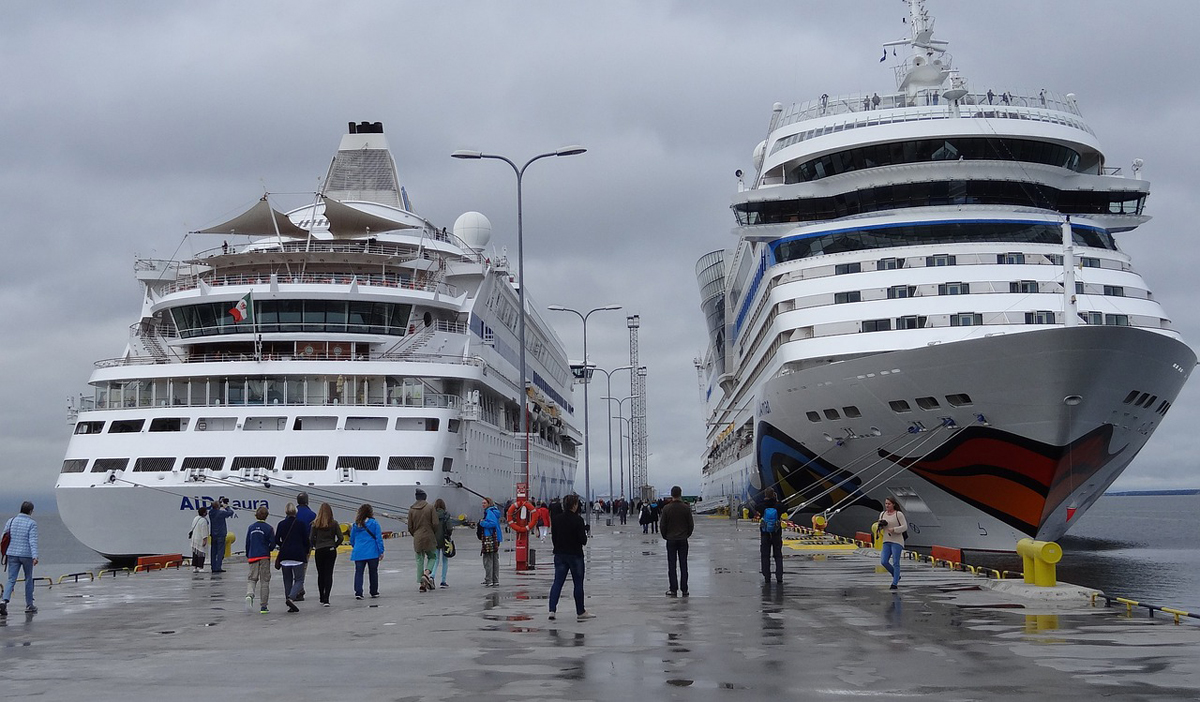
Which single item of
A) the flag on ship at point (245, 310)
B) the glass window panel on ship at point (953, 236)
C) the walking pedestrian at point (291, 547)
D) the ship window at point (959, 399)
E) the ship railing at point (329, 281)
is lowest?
the walking pedestrian at point (291, 547)

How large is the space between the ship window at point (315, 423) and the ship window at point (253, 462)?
1.45 m

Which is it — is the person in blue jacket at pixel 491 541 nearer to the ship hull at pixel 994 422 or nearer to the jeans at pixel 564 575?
the jeans at pixel 564 575

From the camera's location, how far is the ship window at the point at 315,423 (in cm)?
3628

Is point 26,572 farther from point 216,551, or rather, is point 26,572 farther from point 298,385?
point 298,385

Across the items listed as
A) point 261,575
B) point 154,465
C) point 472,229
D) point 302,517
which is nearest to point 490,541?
point 302,517

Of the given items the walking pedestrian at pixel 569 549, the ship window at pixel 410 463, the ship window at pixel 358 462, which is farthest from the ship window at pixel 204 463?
the walking pedestrian at pixel 569 549

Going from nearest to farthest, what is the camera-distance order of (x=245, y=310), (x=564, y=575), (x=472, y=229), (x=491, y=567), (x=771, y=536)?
(x=564, y=575)
(x=771, y=536)
(x=491, y=567)
(x=245, y=310)
(x=472, y=229)

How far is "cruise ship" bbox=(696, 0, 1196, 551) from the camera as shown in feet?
84.6

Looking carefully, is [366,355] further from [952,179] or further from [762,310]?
[952,179]

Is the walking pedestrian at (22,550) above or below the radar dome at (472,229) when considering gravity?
below

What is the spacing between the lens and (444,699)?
838 cm

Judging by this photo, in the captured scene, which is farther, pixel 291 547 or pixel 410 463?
pixel 410 463

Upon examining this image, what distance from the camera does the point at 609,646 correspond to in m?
11.2

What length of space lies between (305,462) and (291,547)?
2071 cm
